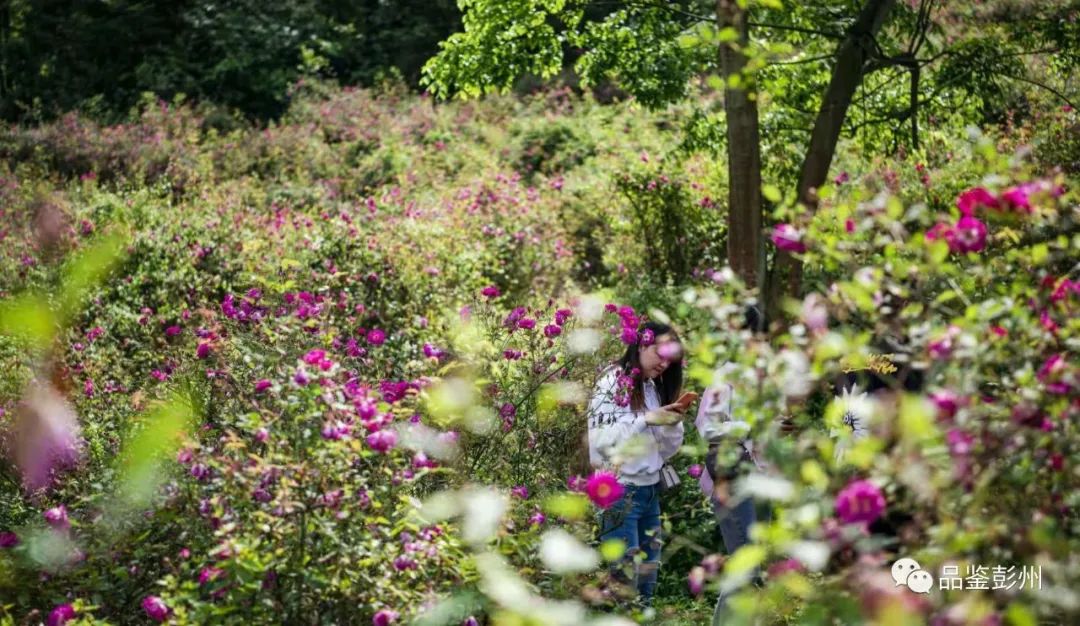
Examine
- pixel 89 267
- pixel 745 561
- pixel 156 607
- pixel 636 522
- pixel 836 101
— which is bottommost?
pixel 156 607

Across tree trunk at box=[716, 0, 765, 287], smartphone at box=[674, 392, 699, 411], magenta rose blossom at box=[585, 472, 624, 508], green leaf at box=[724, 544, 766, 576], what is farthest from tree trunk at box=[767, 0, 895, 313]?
green leaf at box=[724, 544, 766, 576]

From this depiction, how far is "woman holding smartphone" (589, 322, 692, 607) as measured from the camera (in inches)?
169

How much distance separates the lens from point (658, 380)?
180 inches

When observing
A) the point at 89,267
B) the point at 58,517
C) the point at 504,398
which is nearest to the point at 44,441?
the point at 58,517

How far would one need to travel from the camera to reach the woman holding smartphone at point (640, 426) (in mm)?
4281

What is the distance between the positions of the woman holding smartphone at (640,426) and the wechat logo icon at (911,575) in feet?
5.65

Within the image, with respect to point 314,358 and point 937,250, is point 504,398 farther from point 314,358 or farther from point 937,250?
point 937,250

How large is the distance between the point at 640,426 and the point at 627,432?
78 mm

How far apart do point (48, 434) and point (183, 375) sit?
0.67 m

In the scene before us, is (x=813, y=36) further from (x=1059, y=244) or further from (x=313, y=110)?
(x=313, y=110)

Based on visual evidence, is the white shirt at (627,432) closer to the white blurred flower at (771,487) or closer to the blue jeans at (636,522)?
the blue jeans at (636,522)

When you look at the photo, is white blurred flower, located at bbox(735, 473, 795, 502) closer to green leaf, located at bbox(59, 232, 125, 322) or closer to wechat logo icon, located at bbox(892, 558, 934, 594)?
wechat logo icon, located at bbox(892, 558, 934, 594)

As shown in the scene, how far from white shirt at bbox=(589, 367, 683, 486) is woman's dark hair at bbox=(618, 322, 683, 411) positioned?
33 millimetres

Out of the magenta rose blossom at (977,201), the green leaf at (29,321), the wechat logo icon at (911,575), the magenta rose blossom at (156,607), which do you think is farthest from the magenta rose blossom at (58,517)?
the green leaf at (29,321)
